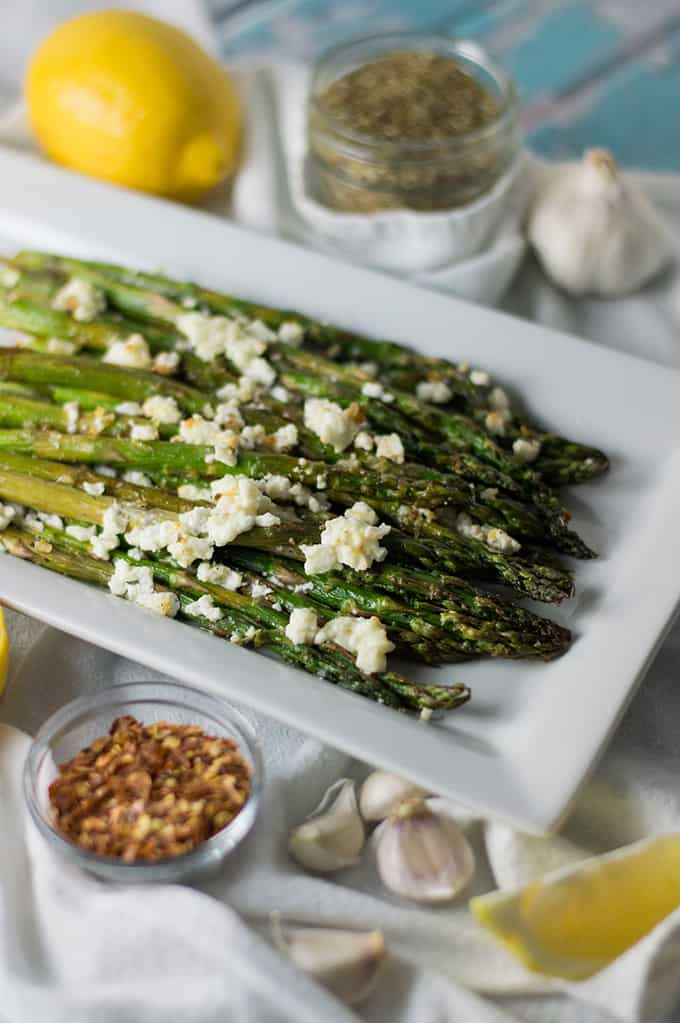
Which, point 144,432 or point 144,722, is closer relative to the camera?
point 144,722

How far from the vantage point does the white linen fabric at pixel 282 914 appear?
2010mm

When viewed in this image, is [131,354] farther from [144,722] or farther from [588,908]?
[588,908]

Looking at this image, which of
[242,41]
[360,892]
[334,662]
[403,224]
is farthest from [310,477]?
[242,41]

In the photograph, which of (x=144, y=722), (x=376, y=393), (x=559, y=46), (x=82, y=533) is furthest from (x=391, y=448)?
(x=559, y=46)

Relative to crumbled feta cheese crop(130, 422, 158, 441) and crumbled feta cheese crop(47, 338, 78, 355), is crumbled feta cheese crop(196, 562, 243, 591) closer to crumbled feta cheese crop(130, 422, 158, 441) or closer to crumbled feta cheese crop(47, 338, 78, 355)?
crumbled feta cheese crop(130, 422, 158, 441)

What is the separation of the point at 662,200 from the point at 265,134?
1.26m

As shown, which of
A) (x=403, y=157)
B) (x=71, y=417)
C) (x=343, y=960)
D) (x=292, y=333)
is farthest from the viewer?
(x=403, y=157)

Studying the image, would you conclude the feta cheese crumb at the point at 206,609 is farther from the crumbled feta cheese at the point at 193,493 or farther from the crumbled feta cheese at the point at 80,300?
the crumbled feta cheese at the point at 80,300

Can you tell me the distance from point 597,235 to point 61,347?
1511mm

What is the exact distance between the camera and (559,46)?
187 inches

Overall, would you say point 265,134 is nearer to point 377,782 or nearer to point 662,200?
point 662,200

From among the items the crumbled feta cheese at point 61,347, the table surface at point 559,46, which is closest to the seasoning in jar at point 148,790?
the crumbled feta cheese at point 61,347

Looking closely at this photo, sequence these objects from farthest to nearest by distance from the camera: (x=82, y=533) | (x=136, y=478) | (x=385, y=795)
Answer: (x=136, y=478) < (x=82, y=533) < (x=385, y=795)

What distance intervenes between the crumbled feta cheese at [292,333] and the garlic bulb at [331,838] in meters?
1.21
